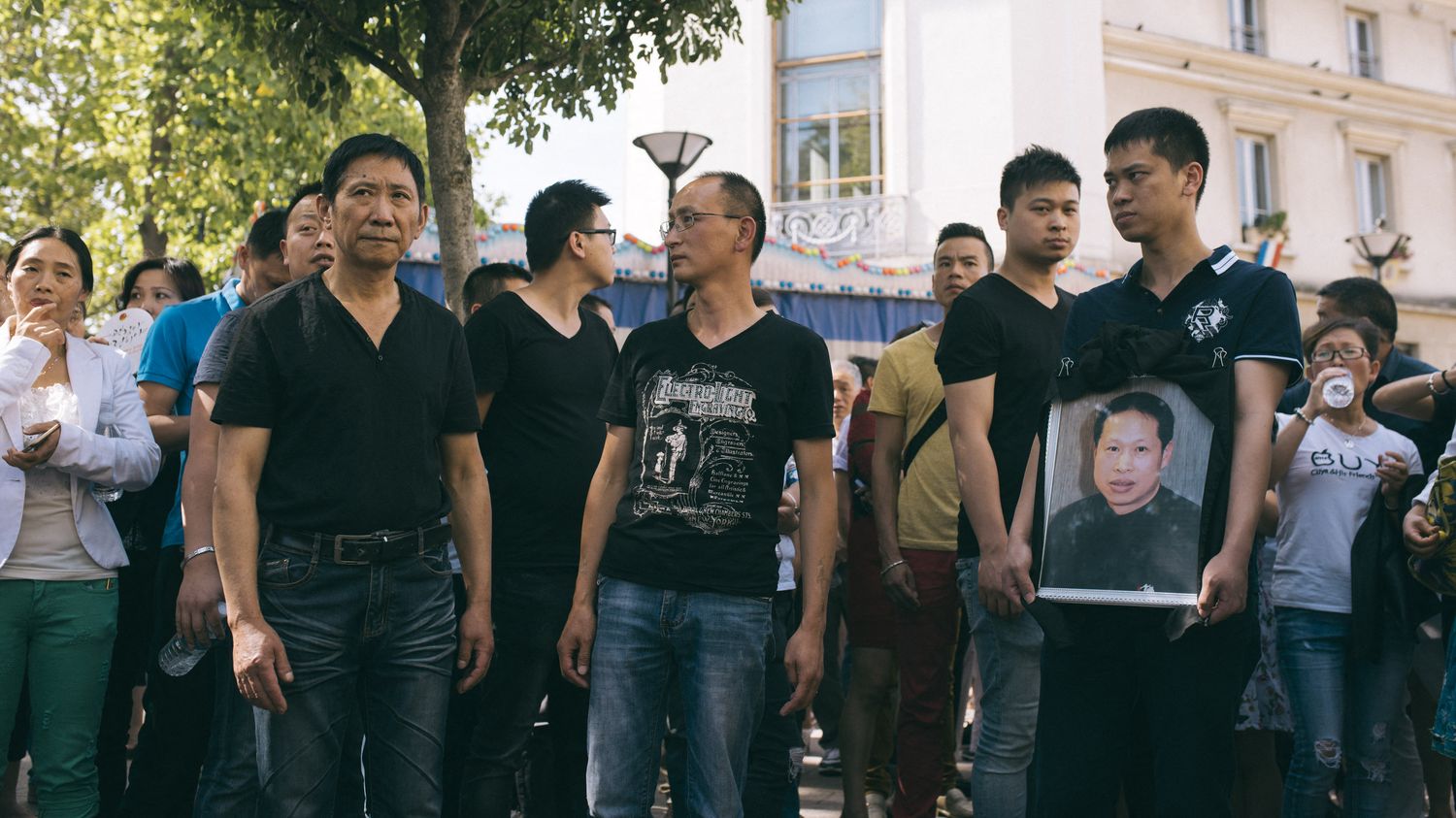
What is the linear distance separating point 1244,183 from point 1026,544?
74.5ft

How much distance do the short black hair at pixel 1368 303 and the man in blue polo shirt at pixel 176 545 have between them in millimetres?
4505

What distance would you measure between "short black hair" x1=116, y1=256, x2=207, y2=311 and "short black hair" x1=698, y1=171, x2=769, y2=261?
140 inches

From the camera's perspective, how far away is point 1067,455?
3.31 m

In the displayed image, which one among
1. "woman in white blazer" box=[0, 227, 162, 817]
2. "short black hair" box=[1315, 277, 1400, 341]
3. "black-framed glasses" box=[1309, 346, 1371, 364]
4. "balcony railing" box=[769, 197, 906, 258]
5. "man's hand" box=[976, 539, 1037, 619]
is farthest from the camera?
"balcony railing" box=[769, 197, 906, 258]

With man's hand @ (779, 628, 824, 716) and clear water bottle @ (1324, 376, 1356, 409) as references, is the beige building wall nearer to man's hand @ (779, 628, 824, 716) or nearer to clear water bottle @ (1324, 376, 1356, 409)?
clear water bottle @ (1324, 376, 1356, 409)

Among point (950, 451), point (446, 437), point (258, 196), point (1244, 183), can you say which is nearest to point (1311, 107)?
point (1244, 183)

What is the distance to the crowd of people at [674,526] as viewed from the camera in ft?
10.2

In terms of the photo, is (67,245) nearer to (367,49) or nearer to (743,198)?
(743,198)

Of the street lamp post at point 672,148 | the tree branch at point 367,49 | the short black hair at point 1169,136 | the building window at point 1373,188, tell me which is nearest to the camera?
the short black hair at point 1169,136

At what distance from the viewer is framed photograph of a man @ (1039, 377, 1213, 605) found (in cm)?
307

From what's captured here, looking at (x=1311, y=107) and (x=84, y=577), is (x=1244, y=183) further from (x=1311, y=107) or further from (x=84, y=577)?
(x=84, y=577)

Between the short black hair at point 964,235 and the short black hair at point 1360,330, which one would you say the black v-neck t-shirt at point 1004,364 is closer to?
the short black hair at point 964,235

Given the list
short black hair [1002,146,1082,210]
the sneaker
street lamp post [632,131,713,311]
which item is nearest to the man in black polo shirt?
short black hair [1002,146,1082,210]

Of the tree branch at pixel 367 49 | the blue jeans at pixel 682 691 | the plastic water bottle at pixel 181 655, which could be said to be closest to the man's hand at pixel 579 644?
the blue jeans at pixel 682 691
